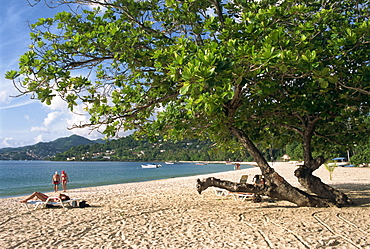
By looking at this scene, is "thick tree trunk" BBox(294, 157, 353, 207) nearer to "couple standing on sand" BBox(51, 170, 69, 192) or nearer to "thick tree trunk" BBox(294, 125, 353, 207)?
"thick tree trunk" BBox(294, 125, 353, 207)

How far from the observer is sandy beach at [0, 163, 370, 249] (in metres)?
5.57

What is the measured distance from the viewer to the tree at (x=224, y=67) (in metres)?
5.28

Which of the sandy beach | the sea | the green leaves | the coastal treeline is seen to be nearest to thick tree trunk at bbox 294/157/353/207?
the sandy beach

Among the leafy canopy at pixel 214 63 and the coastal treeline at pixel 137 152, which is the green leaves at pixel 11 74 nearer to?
the leafy canopy at pixel 214 63

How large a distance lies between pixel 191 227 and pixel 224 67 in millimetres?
3684

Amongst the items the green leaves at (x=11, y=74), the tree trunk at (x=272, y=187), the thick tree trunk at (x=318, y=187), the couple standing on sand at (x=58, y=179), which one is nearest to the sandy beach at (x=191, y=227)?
the tree trunk at (x=272, y=187)

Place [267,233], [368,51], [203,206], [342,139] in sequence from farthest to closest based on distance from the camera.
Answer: [342,139], [203,206], [368,51], [267,233]

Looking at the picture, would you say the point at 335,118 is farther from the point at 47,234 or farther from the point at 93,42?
the point at 47,234

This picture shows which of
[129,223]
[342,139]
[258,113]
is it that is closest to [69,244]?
[129,223]

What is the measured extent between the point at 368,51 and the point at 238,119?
3357 mm

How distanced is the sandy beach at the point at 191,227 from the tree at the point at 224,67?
34.0 inches

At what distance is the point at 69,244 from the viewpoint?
564 cm

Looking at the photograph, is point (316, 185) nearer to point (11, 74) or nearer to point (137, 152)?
point (11, 74)

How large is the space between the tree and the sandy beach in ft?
2.83
